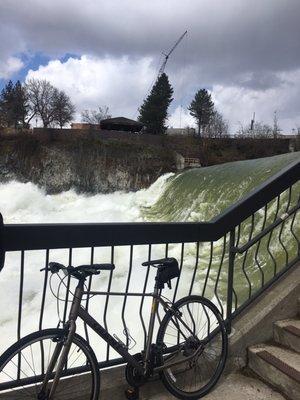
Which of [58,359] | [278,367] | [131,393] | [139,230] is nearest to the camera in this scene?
[58,359]

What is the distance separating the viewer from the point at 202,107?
75.7m

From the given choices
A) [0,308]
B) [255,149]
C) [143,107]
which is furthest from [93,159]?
[0,308]

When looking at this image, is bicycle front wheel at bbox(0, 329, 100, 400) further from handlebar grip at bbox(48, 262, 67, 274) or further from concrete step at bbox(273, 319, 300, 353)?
concrete step at bbox(273, 319, 300, 353)

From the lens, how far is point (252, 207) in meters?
4.10

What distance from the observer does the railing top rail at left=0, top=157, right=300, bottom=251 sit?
118 inches

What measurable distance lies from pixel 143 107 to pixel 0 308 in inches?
2268

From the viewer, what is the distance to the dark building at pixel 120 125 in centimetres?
5931

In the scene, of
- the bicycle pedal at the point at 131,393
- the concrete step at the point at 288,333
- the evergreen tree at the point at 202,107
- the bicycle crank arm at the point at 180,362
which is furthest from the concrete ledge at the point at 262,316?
the evergreen tree at the point at 202,107

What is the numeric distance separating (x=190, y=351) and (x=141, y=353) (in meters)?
0.49

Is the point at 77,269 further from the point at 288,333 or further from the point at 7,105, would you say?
the point at 7,105

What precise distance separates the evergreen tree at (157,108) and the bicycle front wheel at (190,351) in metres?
56.2

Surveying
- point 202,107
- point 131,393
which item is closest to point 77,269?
point 131,393

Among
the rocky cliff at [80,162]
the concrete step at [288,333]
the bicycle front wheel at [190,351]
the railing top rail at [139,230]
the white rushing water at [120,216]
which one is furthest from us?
the rocky cliff at [80,162]

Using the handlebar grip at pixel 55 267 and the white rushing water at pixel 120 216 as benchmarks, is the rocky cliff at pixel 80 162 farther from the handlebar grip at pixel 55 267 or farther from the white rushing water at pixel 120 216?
the handlebar grip at pixel 55 267
